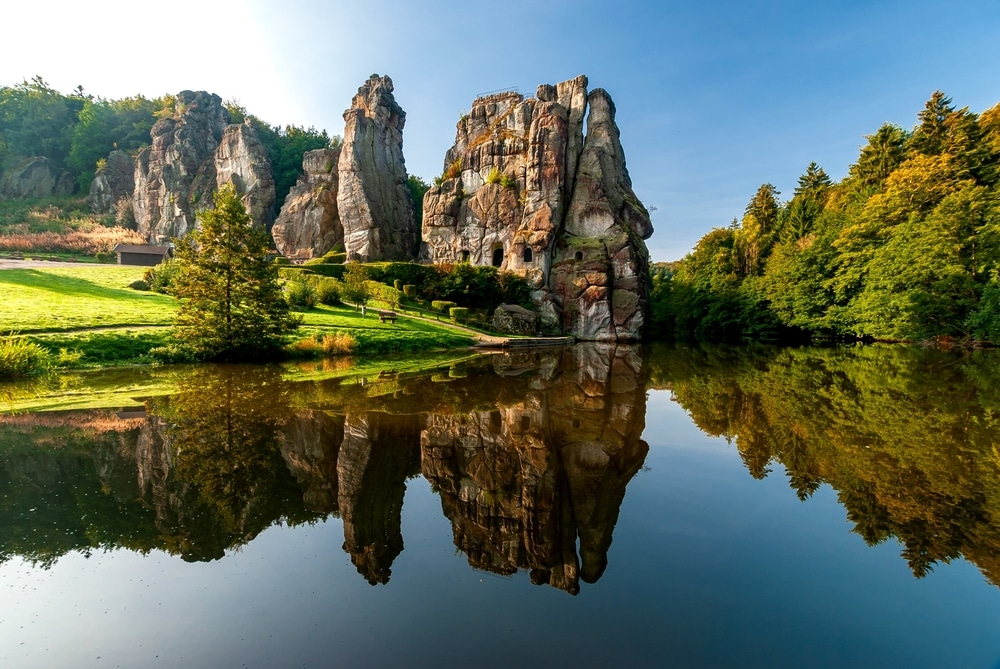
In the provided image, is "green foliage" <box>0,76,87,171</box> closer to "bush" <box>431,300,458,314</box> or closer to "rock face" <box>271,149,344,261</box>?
"rock face" <box>271,149,344,261</box>

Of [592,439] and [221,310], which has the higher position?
[221,310]

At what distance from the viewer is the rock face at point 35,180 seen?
57.8m

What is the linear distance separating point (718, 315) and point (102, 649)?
152 ft

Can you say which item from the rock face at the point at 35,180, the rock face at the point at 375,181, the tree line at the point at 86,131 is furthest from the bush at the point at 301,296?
the rock face at the point at 35,180

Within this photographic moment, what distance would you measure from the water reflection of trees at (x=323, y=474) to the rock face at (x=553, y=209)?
1102 inches

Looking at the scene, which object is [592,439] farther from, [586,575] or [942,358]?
[942,358]

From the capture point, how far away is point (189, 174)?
54406mm

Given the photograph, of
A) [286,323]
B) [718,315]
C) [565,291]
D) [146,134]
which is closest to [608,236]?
[565,291]

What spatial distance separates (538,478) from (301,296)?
1007 inches

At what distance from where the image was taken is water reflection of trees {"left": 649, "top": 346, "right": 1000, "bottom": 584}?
4.77m

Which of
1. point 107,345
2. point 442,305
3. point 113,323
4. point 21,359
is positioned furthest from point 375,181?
point 21,359

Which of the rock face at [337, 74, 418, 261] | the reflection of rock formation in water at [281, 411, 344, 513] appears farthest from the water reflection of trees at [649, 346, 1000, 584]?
the rock face at [337, 74, 418, 261]

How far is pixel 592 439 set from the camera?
7980mm

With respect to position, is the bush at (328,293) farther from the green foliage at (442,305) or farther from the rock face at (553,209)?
the rock face at (553,209)
